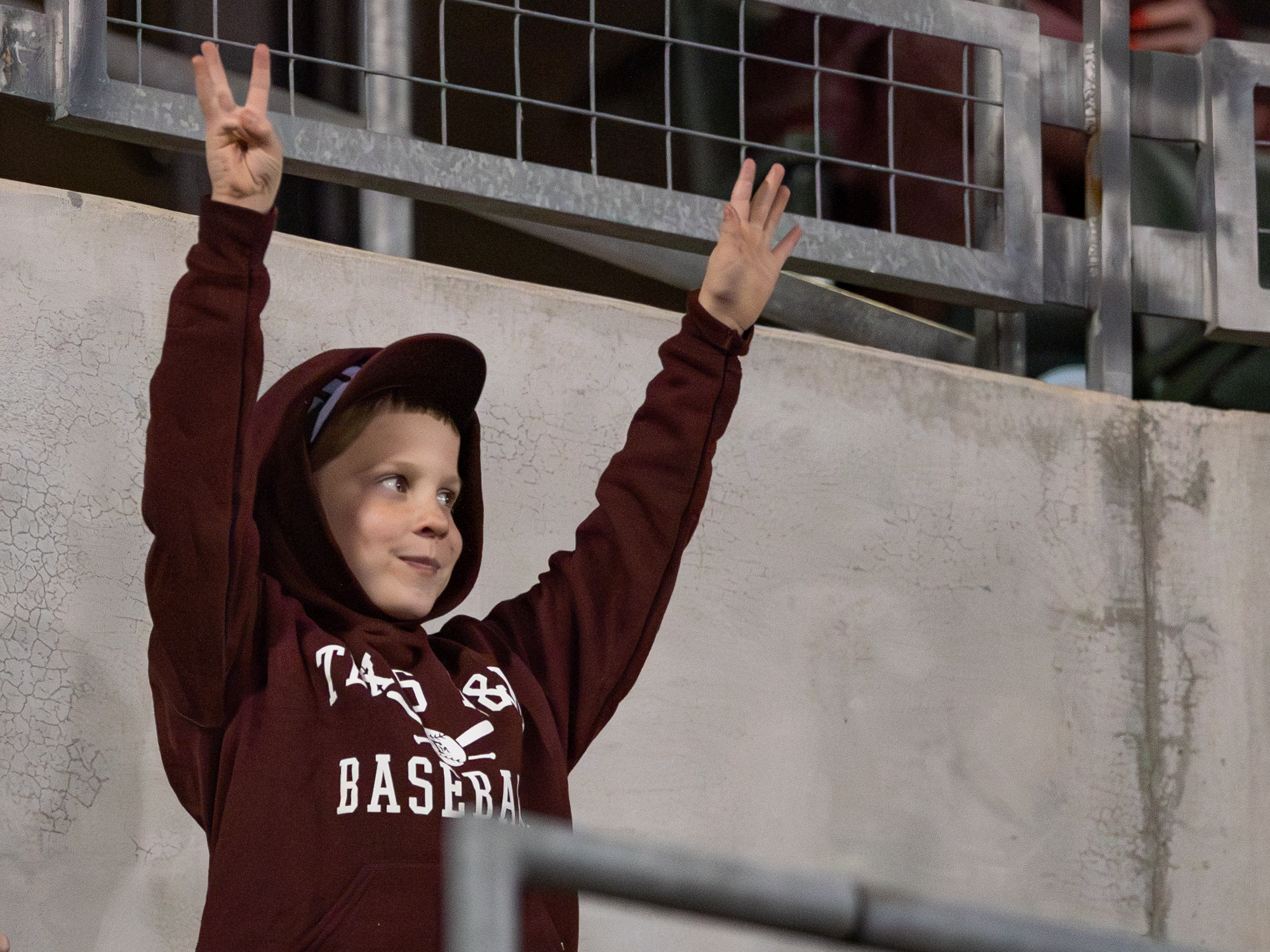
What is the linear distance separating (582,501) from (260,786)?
45.8 inches

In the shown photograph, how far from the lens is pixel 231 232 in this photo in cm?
173

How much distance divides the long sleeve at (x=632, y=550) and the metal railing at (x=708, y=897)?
1.21m

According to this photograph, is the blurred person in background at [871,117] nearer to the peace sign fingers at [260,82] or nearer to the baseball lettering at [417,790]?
the peace sign fingers at [260,82]

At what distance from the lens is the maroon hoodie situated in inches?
68.7

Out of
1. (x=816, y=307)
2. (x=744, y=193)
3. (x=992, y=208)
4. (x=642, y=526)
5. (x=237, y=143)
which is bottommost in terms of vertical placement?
(x=642, y=526)

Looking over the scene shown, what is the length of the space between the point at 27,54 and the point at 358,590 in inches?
42.5

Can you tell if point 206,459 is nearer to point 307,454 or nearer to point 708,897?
point 307,454

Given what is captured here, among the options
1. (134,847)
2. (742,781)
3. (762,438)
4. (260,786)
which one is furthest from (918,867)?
(260,786)

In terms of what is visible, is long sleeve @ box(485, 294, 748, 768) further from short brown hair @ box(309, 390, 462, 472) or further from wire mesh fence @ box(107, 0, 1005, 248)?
wire mesh fence @ box(107, 0, 1005, 248)

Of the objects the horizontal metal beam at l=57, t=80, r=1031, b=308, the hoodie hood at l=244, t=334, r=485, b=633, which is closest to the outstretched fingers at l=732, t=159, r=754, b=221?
the hoodie hood at l=244, t=334, r=485, b=633

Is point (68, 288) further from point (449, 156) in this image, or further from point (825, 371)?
point (825, 371)

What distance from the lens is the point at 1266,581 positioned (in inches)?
128

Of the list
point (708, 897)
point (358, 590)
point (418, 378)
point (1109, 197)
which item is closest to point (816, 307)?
point (1109, 197)

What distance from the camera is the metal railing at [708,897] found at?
2.73 feet
